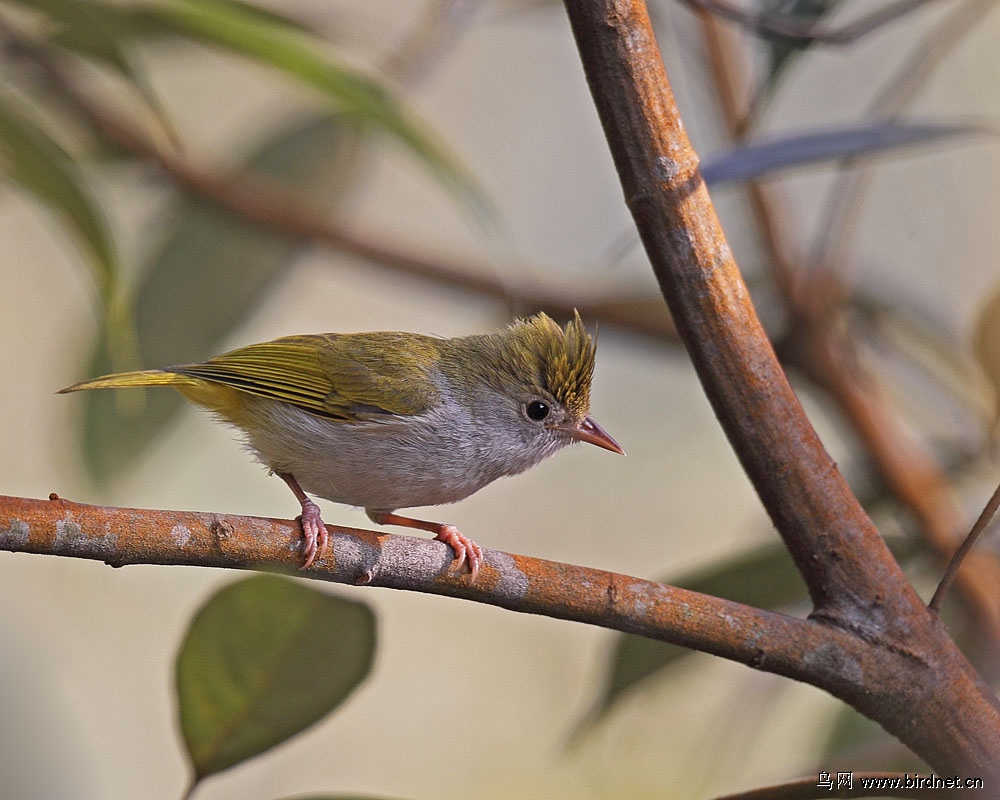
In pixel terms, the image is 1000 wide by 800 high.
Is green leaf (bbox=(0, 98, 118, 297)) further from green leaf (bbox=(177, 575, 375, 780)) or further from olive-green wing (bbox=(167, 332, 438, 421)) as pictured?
green leaf (bbox=(177, 575, 375, 780))

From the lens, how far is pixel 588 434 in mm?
2158

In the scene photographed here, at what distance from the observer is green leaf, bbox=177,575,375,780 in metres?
1.41

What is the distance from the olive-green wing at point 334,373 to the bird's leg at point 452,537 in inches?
8.2

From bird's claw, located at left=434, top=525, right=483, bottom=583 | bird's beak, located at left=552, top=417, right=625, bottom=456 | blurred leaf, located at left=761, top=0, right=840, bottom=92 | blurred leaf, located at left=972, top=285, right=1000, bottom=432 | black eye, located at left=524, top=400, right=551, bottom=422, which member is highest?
blurred leaf, located at left=761, top=0, right=840, bottom=92

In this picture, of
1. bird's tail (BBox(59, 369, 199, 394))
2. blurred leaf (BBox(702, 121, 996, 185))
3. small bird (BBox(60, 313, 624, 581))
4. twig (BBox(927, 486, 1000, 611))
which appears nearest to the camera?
twig (BBox(927, 486, 1000, 611))

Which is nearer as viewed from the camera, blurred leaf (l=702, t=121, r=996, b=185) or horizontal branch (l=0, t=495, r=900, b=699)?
horizontal branch (l=0, t=495, r=900, b=699)

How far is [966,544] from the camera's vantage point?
3.68 ft

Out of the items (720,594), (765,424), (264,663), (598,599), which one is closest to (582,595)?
(598,599)

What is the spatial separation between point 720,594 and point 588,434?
0.43m

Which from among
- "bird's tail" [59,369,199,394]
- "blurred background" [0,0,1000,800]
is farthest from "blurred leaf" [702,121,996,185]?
"bird's tail" [59,369,199,394]

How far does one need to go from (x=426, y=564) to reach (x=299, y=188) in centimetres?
211

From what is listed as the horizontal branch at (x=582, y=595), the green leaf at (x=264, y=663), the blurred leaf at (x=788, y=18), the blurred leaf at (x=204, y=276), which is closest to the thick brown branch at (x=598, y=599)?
the horizontal branch at (x=582, y=595)

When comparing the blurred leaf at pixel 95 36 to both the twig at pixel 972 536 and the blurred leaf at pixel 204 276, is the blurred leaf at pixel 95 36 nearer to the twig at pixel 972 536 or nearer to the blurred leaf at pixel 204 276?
the blurred leaf at pixel 204 276

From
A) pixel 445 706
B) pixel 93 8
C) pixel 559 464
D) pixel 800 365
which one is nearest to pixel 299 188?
pixel 93 8
